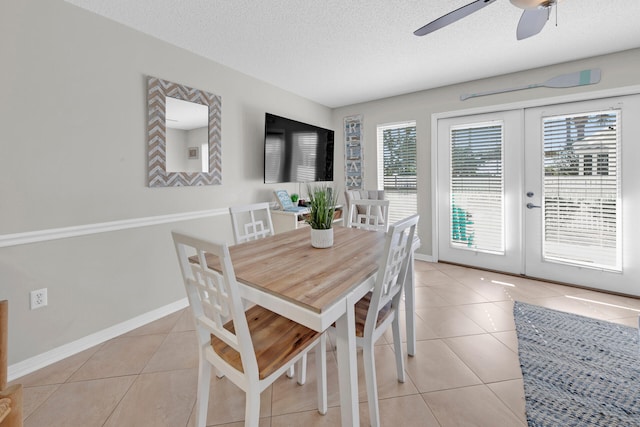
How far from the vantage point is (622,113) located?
2752mm

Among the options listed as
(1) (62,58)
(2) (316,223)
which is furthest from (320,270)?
(1) (62,58)

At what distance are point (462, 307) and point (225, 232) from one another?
2.52m

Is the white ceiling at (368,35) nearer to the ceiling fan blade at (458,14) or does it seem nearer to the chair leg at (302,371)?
the ceiling fan blade at (458,14)

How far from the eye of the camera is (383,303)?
54.5 inches

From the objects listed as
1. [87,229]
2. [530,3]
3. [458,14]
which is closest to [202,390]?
[87,229]

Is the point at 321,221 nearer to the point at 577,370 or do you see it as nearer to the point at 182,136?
the point at 182,136

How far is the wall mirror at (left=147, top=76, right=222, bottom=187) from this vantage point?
7.85ft

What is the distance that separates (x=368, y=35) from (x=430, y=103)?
180 centimetres

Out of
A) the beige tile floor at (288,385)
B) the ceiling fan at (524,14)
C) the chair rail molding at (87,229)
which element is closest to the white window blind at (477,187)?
the beige tile floor at (288,385)

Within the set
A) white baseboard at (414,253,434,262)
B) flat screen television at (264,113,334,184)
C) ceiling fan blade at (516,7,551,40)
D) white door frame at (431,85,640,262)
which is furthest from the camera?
white baseboard at (414,253,434,262)

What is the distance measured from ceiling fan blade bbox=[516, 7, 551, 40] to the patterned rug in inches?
82.8

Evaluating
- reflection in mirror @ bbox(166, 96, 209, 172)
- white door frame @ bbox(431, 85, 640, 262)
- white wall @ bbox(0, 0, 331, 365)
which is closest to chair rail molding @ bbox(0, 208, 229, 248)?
white wall @ bbox(0, 0, 331, 365)

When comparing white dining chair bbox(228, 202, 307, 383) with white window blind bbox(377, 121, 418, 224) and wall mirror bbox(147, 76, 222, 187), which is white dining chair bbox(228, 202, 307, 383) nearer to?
wall mirror bbox(147, 76, 222, 187)

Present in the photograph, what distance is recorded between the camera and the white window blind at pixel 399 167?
4090mm
